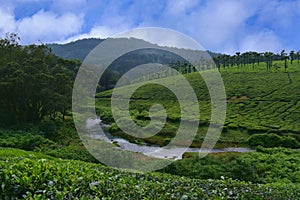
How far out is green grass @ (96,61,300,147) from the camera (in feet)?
168

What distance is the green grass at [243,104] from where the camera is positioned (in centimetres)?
5112

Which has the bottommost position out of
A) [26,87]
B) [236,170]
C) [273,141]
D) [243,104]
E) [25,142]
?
[273,141]

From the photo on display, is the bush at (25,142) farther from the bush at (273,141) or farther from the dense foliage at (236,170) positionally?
the bush at (273,141)

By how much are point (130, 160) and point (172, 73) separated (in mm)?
103395

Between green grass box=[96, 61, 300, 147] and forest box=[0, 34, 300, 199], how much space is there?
0.66 feet

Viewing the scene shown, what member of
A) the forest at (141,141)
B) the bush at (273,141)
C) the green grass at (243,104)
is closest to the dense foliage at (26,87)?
the forest at (141,141)

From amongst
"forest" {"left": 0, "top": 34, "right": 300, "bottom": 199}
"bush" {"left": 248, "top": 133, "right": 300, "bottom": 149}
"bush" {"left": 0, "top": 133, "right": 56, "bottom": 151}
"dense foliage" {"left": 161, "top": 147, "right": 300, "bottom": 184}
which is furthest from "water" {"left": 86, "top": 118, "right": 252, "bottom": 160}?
"dense foliage" {"left": 161, "top": 147, "right": 300, "bottom": 184}

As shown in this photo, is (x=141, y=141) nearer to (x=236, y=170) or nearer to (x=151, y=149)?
(x=151, y=149)

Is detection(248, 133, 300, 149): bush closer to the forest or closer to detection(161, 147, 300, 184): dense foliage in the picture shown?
the forest

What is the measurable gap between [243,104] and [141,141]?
34344 millimetres

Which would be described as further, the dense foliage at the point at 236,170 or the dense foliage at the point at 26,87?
the dense foliage at the point at 26,87

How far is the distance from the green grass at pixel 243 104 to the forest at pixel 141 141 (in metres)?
0.20

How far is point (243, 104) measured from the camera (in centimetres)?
6969

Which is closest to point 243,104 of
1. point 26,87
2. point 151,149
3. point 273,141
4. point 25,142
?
point 273,141
